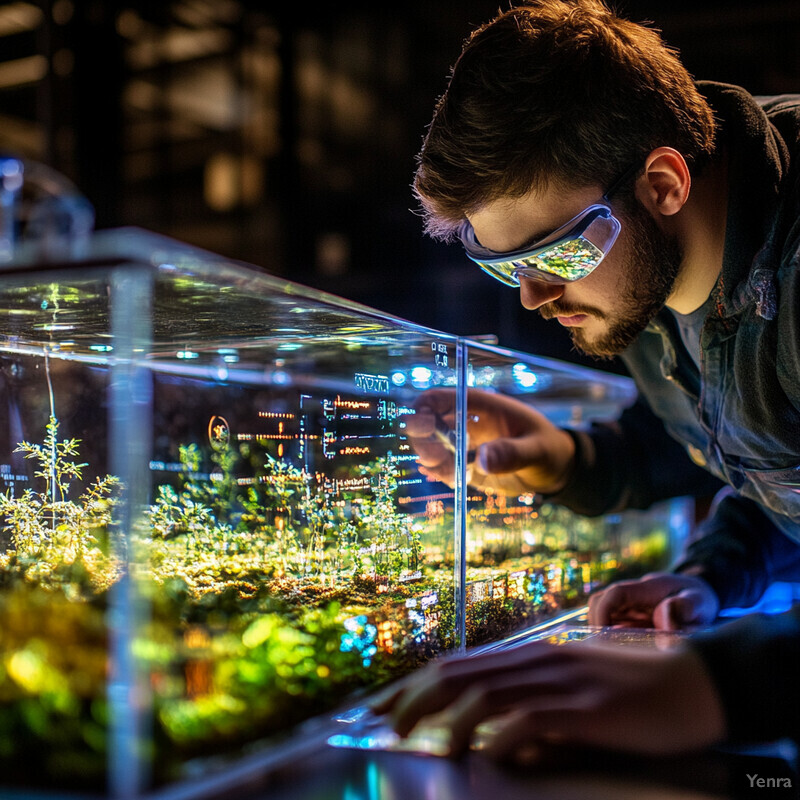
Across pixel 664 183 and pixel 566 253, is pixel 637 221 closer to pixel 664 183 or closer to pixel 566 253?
pixel 664 183

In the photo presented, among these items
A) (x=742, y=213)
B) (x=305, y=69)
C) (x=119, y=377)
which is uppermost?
(x=305, y=69)

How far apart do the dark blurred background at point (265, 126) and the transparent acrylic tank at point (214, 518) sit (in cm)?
178

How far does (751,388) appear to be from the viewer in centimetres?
113

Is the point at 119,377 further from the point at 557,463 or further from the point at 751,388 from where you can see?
the point at 557,463

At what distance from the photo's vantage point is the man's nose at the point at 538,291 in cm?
120

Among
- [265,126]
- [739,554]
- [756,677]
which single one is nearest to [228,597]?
[756,677]

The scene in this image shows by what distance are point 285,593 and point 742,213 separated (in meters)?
0.86

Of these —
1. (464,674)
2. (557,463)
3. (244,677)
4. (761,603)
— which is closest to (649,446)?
(557,463)

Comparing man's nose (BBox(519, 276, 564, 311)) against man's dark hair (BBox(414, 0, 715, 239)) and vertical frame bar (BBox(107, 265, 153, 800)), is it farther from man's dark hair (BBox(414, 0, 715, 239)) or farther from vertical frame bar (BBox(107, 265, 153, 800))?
vertical frame bar (BBox(107, 265, 153, 800))

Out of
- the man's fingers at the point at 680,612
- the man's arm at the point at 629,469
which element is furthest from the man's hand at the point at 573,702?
the man's arm at the point at 629,469

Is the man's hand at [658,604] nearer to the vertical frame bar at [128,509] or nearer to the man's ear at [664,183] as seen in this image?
the man's ear at [664,183]

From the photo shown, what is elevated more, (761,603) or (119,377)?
(119,377)

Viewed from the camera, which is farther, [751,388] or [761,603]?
[761,603]

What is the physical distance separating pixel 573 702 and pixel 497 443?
70 centimetres
